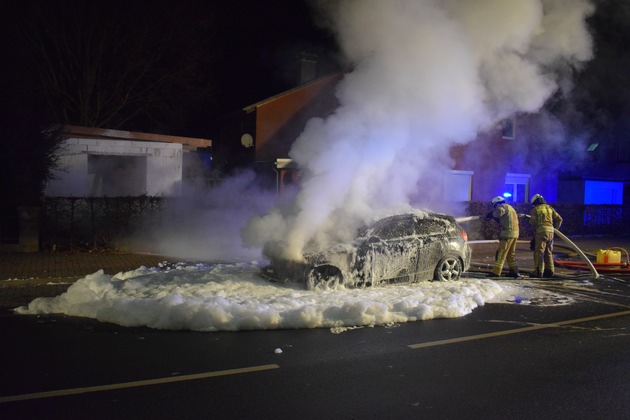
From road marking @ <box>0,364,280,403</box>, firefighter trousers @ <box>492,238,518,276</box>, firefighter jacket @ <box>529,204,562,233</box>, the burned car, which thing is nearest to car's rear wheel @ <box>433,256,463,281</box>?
the burned car

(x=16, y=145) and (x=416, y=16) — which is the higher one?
(x=416, y=16)

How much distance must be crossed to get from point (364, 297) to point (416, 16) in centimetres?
520

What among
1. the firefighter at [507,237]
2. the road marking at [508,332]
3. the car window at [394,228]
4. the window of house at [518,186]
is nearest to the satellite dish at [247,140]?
the window of house at [518,186]

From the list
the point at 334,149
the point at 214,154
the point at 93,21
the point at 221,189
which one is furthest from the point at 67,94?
the point at 334,149

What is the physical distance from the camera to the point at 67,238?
13.1m

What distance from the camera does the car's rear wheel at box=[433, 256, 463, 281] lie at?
32.4 ft

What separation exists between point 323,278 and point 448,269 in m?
2.72

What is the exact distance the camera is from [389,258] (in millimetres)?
9289

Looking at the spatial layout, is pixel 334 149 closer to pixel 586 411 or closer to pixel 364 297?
pixel 364 297

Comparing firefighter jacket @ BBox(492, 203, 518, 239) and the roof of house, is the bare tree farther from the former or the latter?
firefighter jacket @ BBox(492, 203, 518, 239)

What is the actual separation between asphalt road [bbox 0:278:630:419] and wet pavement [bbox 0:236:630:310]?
75.1 inches

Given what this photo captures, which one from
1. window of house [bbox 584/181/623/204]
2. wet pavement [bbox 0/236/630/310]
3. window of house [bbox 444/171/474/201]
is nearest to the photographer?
wet pavement [bbox 0/236/630/310]

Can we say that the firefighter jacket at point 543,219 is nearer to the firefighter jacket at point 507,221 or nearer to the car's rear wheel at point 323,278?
the firefighter jacket at point 507,221

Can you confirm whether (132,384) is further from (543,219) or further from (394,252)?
(543,219)
